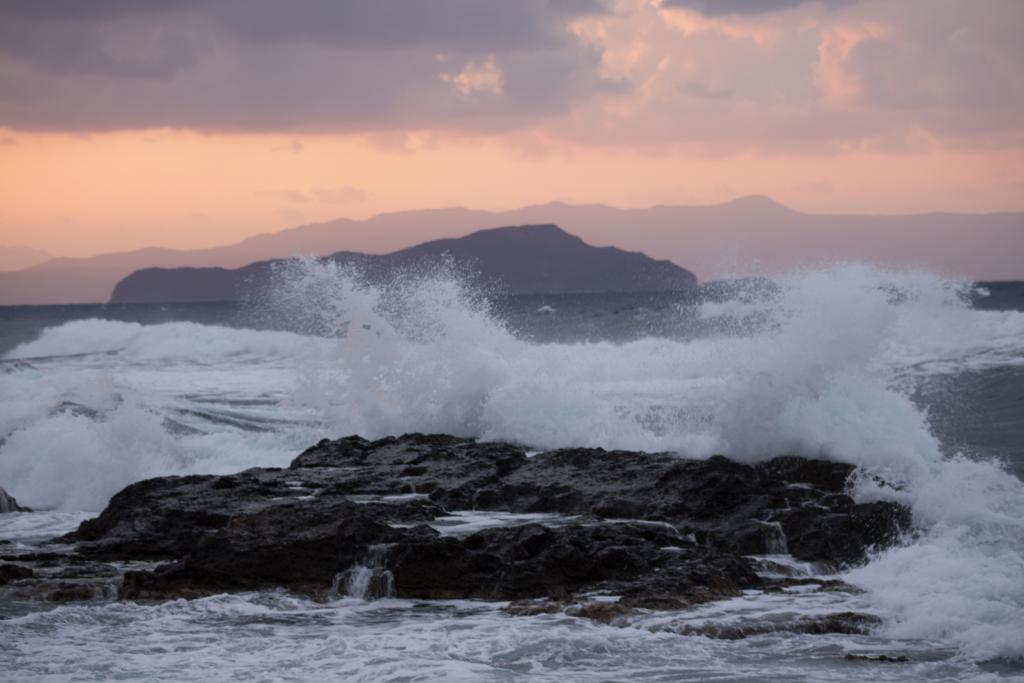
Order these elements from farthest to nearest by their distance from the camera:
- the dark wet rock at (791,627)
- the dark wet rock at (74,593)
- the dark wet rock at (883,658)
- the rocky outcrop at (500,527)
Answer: the rocky outcrop at (500,527) → the dark wet rock at (74,593) → the dark wet rock at (791,627) → the dark wet rock at (883,658)

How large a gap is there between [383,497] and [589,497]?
1.90m

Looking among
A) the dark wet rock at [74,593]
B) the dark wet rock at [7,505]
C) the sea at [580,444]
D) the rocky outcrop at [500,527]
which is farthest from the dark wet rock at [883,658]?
the dark wet rock at [7,505]

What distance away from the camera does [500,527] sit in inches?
376

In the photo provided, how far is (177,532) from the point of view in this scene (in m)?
10.1

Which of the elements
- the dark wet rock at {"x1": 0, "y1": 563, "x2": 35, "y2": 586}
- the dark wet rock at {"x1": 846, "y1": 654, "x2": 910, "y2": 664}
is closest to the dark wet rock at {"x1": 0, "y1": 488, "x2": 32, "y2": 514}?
the dark wet rock at {"x1": 0, "y1": 563, "x2": 35, "y2": 586}

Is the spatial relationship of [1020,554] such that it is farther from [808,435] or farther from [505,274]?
[505,274]

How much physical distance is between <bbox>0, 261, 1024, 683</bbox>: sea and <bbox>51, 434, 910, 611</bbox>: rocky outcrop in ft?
0.84

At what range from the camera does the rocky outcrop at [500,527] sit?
28.9 ft

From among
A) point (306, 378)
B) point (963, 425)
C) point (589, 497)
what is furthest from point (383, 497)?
point (963, 425)

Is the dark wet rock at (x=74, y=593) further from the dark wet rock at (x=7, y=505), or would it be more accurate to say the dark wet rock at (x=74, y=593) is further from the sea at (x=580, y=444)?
the dark wet rock at (x=7, y=505)


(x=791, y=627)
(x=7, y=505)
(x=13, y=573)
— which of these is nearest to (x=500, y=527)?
(x=791, y=627)

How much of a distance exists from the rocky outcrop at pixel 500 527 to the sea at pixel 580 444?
0.26m

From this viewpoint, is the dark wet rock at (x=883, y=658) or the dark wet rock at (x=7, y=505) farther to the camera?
the dark wet rock at (x=7, y=505)

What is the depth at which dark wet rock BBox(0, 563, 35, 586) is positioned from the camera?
29.5 feet
